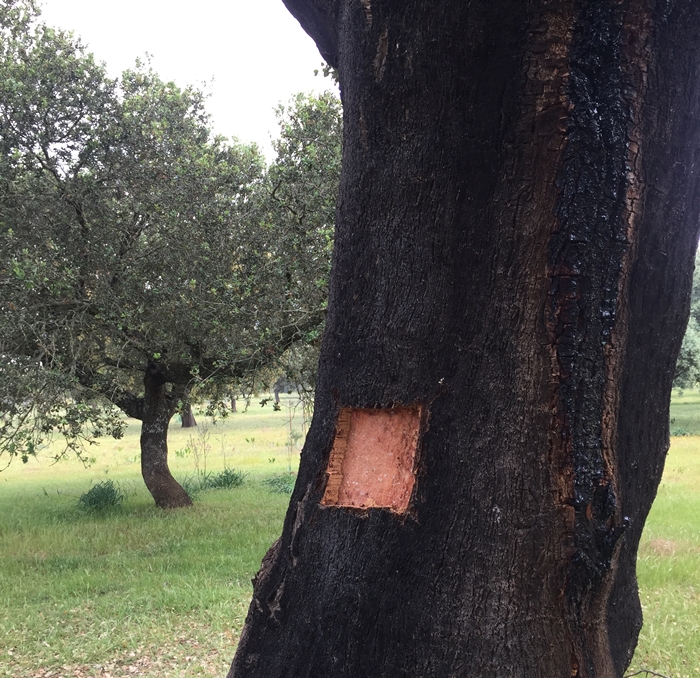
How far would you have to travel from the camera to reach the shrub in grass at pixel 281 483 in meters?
13.4

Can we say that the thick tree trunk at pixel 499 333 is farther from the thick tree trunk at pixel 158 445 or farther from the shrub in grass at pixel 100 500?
the shrub in grass at pixel 100 500

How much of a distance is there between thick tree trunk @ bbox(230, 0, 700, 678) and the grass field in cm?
340

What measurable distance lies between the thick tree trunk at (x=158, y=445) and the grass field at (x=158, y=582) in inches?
14.6

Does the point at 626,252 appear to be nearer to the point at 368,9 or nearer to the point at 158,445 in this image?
the point at 368,9

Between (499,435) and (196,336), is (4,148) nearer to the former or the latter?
(196,336)

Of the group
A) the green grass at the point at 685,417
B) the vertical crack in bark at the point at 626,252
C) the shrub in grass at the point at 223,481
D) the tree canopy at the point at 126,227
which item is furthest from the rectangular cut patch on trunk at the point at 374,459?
the green grass at the point at 685,417

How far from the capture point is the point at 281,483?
14219 millimetres

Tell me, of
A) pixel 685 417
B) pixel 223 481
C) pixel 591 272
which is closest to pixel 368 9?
pixel 591 272

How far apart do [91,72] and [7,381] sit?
4.04m

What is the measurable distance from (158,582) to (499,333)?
610cm

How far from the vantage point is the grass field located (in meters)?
4.91

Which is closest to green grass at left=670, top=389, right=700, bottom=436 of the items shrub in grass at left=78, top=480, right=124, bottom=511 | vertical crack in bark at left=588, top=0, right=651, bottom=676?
shrub in grass at left=78, top=480, right=124, bottom=511

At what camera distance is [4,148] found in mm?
7617

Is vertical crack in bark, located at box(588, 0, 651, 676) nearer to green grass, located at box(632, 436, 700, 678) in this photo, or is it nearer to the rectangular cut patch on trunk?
the rectangular cut patch on trunk
